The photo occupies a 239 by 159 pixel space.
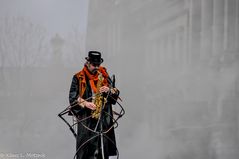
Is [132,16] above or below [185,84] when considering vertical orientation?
above

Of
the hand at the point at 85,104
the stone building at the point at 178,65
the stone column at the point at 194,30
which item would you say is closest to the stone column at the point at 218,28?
the stone building at the point at 178,65

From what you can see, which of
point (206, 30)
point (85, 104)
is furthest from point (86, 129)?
point (206, 30)

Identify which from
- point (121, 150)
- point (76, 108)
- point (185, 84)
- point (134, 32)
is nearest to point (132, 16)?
point (134, 32)

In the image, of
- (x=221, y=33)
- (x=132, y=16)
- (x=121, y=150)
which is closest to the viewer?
(x=121, y=150)

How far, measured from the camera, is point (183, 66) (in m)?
15.9

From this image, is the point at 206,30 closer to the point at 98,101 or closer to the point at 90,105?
the point at 98,101

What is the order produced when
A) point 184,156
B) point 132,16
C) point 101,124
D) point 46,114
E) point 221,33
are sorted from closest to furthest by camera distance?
point 101,124 < point 184,156 < point 221,33 < point 46,114 < point 132,16

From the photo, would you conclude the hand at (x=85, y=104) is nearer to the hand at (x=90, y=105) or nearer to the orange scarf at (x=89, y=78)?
the hand at (x=90, y=105)

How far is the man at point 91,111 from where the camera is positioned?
6.61 meters

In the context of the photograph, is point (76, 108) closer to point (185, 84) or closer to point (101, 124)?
point (101, 124)

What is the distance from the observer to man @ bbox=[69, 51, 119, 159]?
6.61 meters

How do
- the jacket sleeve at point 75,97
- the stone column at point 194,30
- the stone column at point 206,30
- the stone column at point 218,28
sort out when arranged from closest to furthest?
the jacket sleeve at point 75,97
the stone column at point 218,28
the stone column at point 206,30
the stone column at point 194,30

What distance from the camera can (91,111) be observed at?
664 cm

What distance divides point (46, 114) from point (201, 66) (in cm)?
456
